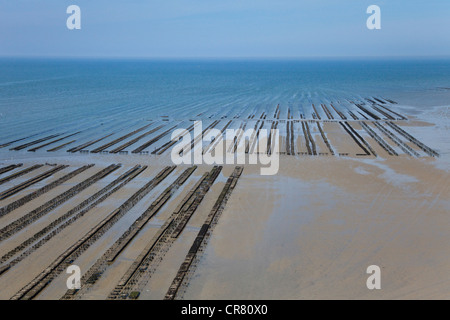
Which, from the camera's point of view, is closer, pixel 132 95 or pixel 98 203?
pixel 98 203

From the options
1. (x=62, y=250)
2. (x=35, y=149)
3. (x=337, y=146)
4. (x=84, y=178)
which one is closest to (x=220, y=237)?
(x=62, y=250)

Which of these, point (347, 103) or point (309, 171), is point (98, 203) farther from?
point (347, 103)

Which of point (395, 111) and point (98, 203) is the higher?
point (395, 111)

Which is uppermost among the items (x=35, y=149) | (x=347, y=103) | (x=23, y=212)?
(x=347, y=103)

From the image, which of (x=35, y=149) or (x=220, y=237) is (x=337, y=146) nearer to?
(x=220, y=237)

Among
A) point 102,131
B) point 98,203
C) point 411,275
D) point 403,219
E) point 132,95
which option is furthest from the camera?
point 132,95

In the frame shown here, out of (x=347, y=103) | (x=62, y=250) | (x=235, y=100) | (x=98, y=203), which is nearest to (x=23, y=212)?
(x=98, y=203)

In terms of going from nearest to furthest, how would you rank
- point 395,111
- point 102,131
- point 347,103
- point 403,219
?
point 403,219 → point 102,131 → point 395,111 → point 347,103

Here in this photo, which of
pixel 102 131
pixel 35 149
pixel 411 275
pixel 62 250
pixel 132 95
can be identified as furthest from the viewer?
pixel 132 95

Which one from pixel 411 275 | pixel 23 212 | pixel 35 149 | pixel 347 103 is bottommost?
pixel 411 275

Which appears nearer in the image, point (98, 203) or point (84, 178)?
point (98, 203)
